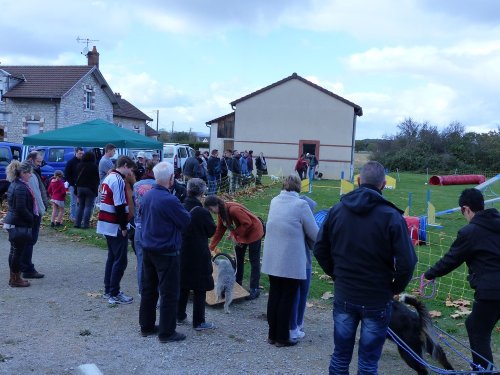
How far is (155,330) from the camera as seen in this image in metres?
5.79

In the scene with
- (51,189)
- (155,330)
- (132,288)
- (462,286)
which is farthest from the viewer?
(51,189)

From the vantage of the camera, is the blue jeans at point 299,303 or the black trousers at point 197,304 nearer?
the blue jeans at point 299,303

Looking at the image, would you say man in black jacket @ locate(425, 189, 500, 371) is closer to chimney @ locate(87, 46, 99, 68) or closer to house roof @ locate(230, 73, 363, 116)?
house roof @ locate(230, 73, 363, 116)

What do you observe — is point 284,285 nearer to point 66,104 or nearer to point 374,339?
point 374,339

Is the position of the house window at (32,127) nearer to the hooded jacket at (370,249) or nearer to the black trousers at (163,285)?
the black trousers at (163,285)

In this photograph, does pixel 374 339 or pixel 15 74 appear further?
pixel 15 74

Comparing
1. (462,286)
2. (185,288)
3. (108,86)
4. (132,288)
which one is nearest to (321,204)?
(462,286)

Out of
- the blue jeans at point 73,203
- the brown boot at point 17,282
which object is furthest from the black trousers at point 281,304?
the blue jeans at point 73,203

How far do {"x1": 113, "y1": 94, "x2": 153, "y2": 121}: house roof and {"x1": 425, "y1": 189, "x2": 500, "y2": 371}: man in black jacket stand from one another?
39595mm

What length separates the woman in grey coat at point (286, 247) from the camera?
5.27m

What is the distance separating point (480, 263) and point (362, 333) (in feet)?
4.03

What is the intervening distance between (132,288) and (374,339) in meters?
4.75

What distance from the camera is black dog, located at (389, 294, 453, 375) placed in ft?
15.3

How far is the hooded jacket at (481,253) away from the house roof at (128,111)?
3965 centimetres
